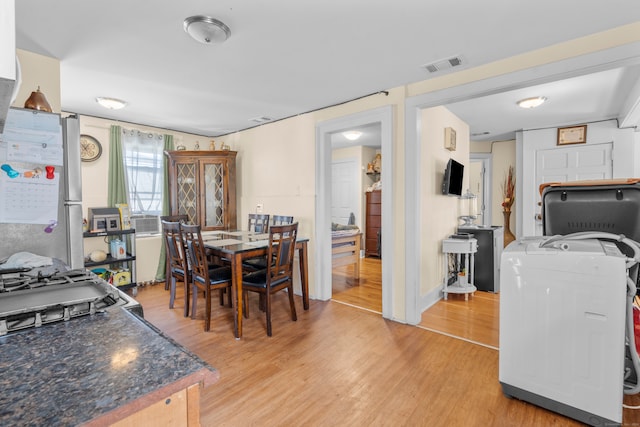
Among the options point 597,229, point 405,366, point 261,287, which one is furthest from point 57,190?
point 597,229

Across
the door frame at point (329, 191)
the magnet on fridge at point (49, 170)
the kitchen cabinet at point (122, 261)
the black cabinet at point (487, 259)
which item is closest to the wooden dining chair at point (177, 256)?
the kitchen cabinet at point (122, 261)

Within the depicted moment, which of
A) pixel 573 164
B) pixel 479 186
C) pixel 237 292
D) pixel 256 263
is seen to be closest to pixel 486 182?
pixel 479 186

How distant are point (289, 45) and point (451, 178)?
2.48 metres

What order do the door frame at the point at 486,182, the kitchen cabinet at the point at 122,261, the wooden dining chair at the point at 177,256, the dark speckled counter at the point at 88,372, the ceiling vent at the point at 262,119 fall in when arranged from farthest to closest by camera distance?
1. the door frame at the point at 486,182
2. the ceiling vent at the point at 262,119
3. the kitchen cabinet at the point at 122,261
4. the wooden dining chair at the point at 177,256
5. the dark speckled counter at the point at 88,372

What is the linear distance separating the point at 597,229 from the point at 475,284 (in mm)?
2422

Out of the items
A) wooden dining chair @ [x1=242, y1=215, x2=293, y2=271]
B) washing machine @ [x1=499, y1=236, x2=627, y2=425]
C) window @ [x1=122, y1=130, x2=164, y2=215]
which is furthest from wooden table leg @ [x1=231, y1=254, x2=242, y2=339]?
window @ [x1=122, y1=130, x2=164, y2=215]

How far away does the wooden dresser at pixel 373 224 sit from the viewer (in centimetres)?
632

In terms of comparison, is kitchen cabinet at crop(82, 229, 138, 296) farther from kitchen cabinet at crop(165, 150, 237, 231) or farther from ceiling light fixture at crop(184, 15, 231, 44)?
ceiling light fixture at crop(184, 15, 231, 44)

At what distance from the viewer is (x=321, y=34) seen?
82.2 inches

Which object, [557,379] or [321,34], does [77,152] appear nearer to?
[321,34]

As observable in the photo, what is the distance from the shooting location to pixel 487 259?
13.4ft

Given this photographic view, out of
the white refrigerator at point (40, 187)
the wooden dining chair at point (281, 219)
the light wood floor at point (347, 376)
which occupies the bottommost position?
the light wood floor at point (347, 376)

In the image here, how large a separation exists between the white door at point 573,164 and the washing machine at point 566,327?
10.3ft

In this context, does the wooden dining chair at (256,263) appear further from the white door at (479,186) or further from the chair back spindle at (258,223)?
the white door at (479,186)
